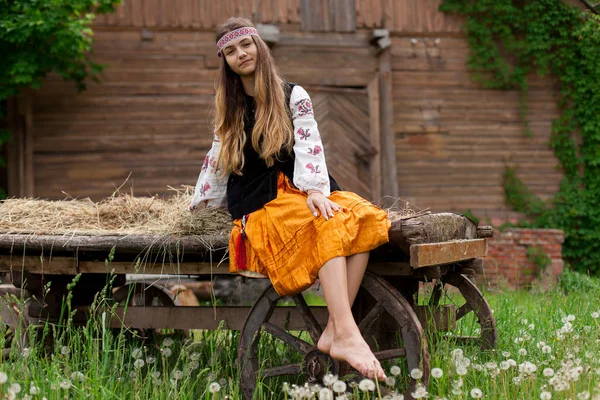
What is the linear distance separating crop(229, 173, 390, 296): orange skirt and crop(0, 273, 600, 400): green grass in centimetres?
51

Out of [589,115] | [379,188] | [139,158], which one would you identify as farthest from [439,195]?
[139,158]

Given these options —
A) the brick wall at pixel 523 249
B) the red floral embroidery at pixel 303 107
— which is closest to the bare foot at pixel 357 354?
A: the red floral embroidery at pixel 303 107

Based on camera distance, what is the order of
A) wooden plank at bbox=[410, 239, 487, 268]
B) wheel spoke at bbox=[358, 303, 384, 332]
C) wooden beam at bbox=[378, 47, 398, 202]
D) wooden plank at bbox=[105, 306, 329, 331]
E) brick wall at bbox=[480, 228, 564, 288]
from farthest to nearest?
wooden beam at bbox=[378, 47, 398, 202], brick wall at bbox=[480, 228, 564, 288], wooden plank at bbox=[105, 306, 329, 331], wheel spoke at bbox=[358, 303, 384, 332], wooden plank at bbox=[410, 239, 487, 268]

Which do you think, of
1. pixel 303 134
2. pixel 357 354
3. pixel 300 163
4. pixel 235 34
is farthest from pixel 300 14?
pixel 357 354

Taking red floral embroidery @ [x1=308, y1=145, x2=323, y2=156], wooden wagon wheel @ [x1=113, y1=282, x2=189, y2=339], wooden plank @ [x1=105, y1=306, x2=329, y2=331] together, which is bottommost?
wooden wagon wheel @ [x1=113, y1=282, x2=189, y2=339]

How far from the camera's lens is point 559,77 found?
35.0ft

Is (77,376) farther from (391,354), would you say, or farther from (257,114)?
(257,114)

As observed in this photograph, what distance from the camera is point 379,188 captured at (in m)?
10.1

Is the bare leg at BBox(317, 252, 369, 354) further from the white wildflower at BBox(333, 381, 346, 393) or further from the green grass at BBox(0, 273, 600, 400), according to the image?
the white wildflower at BBox(333, 381, 346, 393)

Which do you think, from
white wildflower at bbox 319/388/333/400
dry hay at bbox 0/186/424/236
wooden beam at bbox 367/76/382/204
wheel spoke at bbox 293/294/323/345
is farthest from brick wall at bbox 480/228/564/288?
white wildflower at bbox 319/388/333/400

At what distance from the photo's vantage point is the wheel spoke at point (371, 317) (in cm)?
337

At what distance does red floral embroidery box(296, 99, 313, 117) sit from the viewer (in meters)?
3.69

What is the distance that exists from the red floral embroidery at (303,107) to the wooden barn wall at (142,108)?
20.7ft

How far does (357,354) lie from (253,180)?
105 cm
